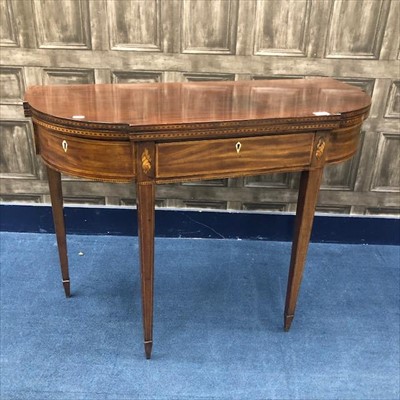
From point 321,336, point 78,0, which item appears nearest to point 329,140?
point 321,336

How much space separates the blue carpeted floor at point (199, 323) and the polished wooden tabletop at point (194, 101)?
98cm

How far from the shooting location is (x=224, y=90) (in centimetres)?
180

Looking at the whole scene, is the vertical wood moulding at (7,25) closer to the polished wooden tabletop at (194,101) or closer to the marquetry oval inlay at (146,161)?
the polished wooden tabletop at (194,101)

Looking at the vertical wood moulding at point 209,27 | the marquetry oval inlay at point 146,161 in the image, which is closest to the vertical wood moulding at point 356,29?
the vertical wood moulding at point 209,27

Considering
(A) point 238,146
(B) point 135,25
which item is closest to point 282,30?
(B) point 135,25

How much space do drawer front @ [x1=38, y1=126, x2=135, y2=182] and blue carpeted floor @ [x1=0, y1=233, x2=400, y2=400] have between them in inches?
31.9

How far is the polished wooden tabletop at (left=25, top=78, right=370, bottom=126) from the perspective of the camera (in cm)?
142

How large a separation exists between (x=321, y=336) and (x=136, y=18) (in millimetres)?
1727

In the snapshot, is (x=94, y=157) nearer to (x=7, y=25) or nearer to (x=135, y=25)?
(x=135, y=25)

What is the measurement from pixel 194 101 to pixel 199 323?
99 cm

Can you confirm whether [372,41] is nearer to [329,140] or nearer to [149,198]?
[329,140]

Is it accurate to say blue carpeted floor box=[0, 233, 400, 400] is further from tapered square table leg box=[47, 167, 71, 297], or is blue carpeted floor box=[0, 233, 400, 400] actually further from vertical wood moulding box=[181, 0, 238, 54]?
vertical wood moulding box=[181, 0, 238, 54]

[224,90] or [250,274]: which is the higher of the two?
[224,90]

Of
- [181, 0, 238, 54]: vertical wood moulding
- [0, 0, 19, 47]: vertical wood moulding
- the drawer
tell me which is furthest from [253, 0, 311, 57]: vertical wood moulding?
[0, 0, 19, 47]: vertical wood moulding
